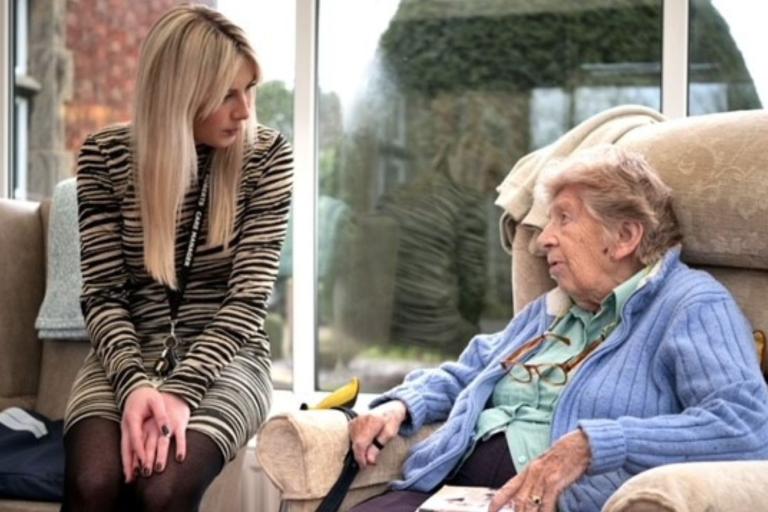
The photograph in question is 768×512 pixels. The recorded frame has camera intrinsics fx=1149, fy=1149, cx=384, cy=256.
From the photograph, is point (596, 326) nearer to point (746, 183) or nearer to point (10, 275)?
point (746, 183)

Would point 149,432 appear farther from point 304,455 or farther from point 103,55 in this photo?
point 103,55

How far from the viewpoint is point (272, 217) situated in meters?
2.30

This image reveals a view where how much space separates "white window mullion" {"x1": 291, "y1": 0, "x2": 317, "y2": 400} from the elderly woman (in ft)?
3.46

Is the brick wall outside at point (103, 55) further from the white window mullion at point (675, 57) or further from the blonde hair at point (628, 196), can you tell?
the blonde hair at point (628, 196)

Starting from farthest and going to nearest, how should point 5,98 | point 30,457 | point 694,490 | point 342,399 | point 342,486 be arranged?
point 5,98 < point 30,457 < point 342,399 < point 342,486 < point 694,490

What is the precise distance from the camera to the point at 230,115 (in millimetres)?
2285

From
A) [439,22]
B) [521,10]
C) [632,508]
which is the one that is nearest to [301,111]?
[439,22]

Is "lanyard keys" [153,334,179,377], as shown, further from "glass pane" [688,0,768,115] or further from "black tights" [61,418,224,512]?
"glass pane" [688,0,768,115]

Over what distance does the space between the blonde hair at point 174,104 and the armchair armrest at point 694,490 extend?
1082 mm

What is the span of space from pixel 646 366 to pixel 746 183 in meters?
0.38

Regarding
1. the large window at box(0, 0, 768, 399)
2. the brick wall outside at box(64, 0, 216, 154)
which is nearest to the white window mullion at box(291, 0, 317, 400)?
the large window at box(0, 0, 768, 399)

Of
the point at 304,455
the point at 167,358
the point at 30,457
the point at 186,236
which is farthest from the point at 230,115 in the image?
Answer: the point at 30,457

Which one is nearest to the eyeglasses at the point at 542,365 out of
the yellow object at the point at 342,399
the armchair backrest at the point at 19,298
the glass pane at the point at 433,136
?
the yellow object at the point at 342,399

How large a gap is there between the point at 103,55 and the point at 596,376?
7.31 feet
